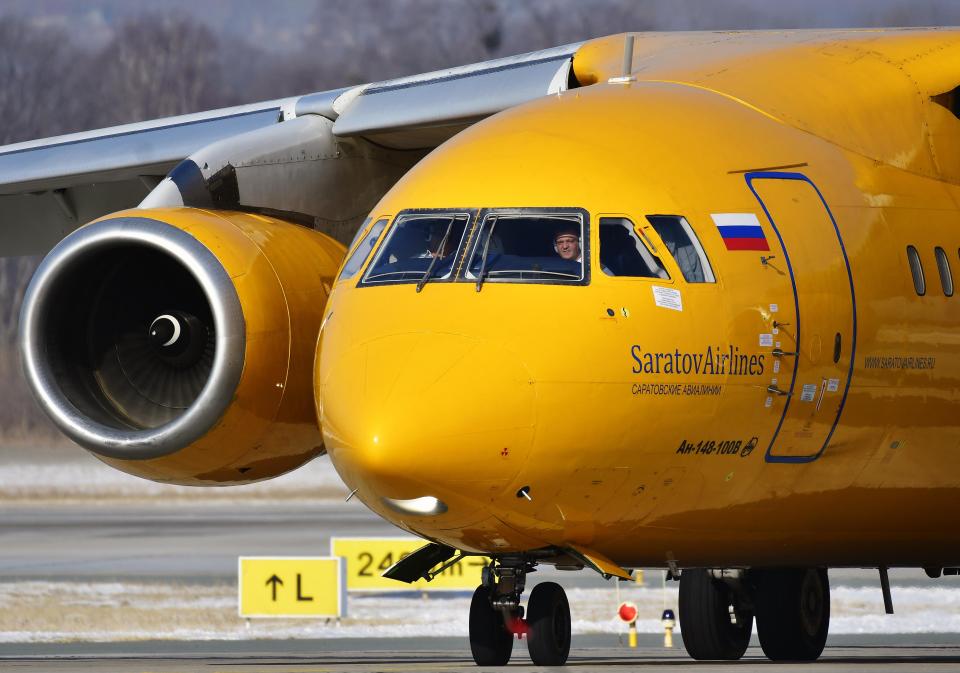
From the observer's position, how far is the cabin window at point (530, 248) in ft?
30.9

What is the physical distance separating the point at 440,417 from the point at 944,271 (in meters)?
3.39

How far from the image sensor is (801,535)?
10.7 m

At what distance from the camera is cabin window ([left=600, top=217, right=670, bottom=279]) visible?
952cm

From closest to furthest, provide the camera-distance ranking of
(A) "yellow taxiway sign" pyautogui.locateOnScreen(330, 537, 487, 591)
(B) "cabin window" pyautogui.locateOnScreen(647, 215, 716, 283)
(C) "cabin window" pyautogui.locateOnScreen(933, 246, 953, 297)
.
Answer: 1. (B) "cabin window" pyautogui.locateOnScreen(647, 215, 716, 283)
2. (C) "cabin window" pyautogui.locateOnScreen(933, 246, 953, 297)
3. (A) "yellow taxiway sign" pyautogui.locateOnScreen(330, 537, 487, 591)

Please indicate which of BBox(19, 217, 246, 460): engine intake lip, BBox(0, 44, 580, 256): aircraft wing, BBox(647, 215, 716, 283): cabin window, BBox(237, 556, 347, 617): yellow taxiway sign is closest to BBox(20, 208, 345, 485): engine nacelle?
BBox(19, 217, 246, 460): engine intake lip

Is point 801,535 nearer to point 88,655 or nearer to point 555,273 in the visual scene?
point 555,273

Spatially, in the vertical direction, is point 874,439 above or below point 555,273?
below

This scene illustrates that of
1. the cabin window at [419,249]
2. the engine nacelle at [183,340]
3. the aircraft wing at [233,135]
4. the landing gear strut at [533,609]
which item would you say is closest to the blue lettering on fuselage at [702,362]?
the cabin window at [419,249]

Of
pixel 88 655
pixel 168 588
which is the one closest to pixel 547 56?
pixel 88 655

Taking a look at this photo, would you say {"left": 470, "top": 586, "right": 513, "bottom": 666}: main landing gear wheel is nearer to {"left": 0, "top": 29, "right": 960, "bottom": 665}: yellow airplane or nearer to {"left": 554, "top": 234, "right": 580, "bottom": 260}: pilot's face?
{"left": 0, "top": 29, "right": 960, "bottom": 665}: yellow airplane

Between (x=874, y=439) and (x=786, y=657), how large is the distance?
3.57 m

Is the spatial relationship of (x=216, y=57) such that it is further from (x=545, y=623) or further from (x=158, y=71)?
(x=545, y=623)

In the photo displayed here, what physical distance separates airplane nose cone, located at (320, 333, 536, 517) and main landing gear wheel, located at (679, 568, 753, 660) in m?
4.97

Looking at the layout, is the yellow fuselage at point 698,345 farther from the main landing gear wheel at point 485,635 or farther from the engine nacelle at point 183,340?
the engine nacelle at point 183,340
